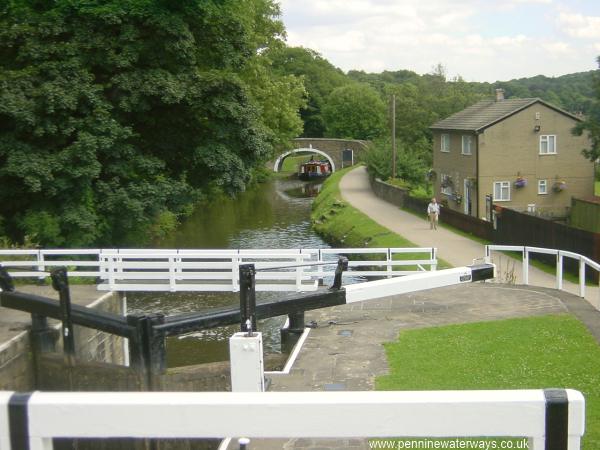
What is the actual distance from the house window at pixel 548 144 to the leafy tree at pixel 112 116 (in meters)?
17.7

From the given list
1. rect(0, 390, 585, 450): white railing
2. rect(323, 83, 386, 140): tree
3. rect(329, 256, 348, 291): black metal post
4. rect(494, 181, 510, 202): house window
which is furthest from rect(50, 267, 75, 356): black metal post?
rect(323, 83, 386, 140): tree

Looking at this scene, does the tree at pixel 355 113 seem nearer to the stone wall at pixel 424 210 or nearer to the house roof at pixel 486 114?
the stone wall at pixel 424 210

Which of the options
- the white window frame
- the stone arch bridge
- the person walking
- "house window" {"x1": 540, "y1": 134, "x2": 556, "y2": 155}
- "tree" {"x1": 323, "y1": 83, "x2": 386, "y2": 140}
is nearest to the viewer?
the person walking

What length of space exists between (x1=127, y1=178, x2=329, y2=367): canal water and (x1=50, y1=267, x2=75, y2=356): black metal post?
269 cm

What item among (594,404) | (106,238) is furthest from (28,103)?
(594,404)

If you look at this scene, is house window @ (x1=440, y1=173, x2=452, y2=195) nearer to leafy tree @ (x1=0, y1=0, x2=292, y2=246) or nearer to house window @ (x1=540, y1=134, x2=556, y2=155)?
house window @ (x1=540, y1=134, x2=556, y2=155)

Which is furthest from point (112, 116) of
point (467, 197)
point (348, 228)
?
point (467, 197)

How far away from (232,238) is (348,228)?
18.8 feet

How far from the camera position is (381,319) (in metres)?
14.6

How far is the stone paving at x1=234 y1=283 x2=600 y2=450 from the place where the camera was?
439 inches

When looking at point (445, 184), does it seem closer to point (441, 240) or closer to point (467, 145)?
point (467, 145)

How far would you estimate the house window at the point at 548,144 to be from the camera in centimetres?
3641

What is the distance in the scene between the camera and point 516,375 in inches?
417

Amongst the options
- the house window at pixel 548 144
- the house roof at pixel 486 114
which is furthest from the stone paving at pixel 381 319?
the house window at pixel 548 144
